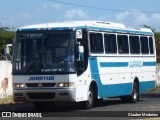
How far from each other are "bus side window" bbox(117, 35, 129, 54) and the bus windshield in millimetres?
4561

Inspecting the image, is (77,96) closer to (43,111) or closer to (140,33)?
(43,111)

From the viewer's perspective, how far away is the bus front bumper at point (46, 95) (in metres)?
19.4

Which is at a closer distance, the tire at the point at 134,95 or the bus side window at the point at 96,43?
the bus side window at the point at 96,43

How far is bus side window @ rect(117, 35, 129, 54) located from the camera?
942 inches

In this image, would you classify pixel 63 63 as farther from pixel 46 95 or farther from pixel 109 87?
pixel 109 87

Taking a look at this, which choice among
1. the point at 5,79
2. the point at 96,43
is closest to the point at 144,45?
the point at 96,43

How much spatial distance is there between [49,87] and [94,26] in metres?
3.50

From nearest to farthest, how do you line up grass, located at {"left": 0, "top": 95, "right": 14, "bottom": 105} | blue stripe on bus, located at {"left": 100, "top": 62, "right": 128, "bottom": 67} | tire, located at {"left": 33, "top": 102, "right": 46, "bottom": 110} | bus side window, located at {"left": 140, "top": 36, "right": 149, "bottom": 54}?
tire, located at {"left": 33, "top": 102, "right": 46, "bottom": 110} < blue stripe on bus, located at {"left": 100, "top": 62, "right": 128, "bottom": 67} < grass, located at {"left": 0, "top": 95, "right": 14, "bottom": 105} < bus side window, located at {"left": 140, "top": 36, "right": 149, "bottom": 54}

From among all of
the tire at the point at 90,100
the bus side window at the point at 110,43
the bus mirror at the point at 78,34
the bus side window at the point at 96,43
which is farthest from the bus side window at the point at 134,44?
the bus mirror at the point at 78,34

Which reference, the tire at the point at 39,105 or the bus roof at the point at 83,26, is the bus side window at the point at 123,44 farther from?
the tire at the point at 39,105

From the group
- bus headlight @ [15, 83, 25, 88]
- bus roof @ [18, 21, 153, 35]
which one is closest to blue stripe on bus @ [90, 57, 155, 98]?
bus roof @ [18, 21, 153, 35]

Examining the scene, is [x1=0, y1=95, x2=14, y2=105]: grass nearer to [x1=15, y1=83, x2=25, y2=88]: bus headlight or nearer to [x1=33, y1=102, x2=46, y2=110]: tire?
[x1=33, y1=102, x2=46, y2=110]: tire

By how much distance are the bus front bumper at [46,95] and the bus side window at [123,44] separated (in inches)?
200

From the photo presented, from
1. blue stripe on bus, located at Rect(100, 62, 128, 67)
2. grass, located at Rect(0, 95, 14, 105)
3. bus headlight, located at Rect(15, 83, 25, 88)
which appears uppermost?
blue stripe on bus, located at Rect(100, 62, 128, 67)
